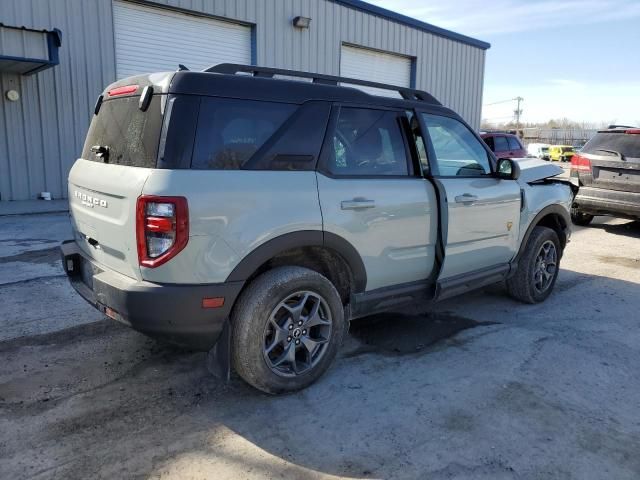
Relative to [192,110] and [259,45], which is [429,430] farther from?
[259,45]

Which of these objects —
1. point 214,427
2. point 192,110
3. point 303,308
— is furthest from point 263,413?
point 192,110

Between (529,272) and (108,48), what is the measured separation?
34.3 ft

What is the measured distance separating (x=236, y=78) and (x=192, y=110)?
374mm

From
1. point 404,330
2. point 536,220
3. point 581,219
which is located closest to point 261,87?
point 404,330

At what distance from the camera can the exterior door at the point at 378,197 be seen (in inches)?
135

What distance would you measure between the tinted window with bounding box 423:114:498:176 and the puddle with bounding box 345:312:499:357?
133 cm

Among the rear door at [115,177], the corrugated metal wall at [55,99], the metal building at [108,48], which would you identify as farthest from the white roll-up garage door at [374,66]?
the rear door at [115,177]

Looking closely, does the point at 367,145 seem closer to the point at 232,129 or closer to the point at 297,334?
the point at 232,129

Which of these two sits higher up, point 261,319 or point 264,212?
point 264,212

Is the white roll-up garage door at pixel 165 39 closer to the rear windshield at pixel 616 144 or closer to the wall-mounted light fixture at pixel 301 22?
the wall-mounted light fixture at pixel 301 22

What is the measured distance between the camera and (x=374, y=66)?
17.4m

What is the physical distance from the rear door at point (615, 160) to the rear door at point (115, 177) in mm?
7814

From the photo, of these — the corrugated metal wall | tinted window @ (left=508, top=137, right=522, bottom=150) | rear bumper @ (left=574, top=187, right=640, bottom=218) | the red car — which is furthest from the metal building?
rear bumper @ (left=574, top=187, right=640, bottom=218)

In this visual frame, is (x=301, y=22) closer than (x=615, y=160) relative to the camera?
No
